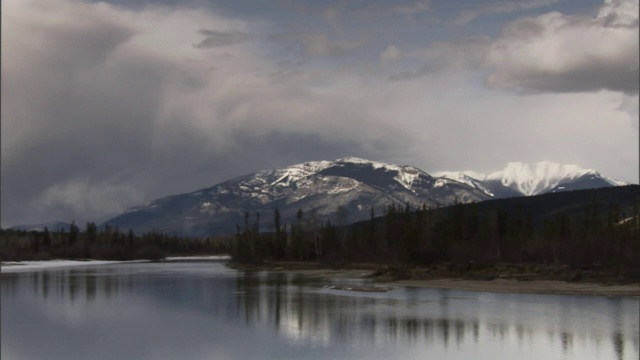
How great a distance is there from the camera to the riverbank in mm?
83625

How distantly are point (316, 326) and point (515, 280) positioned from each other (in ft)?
173

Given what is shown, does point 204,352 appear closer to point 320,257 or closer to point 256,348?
point 256,348

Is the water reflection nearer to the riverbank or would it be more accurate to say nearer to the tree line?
the riverbank

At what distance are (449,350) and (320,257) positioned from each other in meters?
142

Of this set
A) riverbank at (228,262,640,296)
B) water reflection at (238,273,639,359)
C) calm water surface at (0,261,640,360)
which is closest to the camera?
calm water surface at (0,261,640,360)

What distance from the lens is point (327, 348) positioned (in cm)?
4125

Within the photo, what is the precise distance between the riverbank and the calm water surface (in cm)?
767

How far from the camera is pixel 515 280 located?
3831 inches

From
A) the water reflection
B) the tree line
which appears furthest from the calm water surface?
the tree line

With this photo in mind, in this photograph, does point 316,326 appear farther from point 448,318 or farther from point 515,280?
point 515,280

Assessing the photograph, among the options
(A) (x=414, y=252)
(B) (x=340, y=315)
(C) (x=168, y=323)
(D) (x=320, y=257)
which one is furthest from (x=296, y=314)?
(D) (x=320, y=257)

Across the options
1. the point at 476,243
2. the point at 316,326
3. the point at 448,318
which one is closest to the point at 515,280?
the point at 448,318

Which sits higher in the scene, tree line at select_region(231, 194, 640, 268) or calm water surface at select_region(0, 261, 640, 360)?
tree line at select_region(231, 194, 640, 268)

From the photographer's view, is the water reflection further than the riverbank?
No
